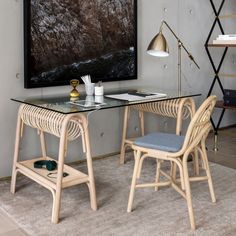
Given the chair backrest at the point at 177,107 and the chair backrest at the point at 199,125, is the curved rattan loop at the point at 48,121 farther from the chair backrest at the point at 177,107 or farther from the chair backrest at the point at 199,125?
the chair backrest at the point at 177,107

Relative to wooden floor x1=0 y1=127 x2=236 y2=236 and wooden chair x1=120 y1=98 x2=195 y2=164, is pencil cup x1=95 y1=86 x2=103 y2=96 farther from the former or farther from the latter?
wooden floor x1=0 y1=127 x2=236 y2=236

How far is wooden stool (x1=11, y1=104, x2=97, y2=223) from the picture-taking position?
8.27 ft

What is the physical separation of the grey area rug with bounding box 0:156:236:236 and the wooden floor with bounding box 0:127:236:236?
45 mm

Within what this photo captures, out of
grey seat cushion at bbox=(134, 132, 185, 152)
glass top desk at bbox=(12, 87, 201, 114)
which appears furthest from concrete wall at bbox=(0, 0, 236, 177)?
grey seat cushion at bbox=(134, 132, 185, 152)

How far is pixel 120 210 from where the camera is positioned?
2.69 m

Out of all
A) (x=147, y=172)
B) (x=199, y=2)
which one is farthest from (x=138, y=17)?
(x=147, y=172)

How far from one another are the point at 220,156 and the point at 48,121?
1.97 m

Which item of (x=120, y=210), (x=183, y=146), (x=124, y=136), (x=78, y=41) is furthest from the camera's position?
(x=124, y=136)

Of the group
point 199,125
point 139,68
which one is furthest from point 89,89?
point 199,125

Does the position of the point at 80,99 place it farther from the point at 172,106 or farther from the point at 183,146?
the point at 183,146

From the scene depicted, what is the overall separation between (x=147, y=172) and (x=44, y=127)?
1122 mm

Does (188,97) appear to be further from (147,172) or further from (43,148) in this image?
(43,148)

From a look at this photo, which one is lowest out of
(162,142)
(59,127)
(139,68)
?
(162,142)

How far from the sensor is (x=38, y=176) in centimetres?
273
